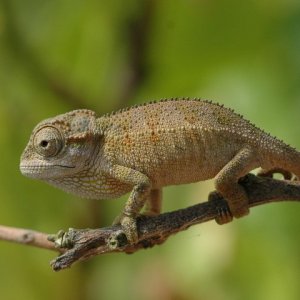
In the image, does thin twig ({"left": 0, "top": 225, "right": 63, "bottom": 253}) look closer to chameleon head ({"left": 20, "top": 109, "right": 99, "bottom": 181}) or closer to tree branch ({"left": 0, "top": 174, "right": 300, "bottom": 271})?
tree branch ({"left": 0, "top": 174, "right": 300, "bottom": 271})

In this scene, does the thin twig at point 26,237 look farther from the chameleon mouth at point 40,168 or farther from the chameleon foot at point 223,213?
the chameleon foot at point 223,213

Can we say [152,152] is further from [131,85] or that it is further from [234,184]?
[131,85]

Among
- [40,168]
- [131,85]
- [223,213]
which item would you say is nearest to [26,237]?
[40,168]

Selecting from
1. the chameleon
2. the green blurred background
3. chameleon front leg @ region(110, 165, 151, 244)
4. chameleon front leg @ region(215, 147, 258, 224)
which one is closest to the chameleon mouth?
the chameleon

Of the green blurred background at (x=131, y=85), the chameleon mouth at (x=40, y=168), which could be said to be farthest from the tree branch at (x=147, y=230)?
the green blurred background at (x=131, y=85)

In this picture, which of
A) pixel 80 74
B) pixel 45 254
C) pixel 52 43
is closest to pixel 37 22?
pixel 52 43

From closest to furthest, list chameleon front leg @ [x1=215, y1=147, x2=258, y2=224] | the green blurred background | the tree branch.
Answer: the tree branch → chameleon front leg @ [x1=215, y1=147, x2=258, y2=224] → the green blurred background
